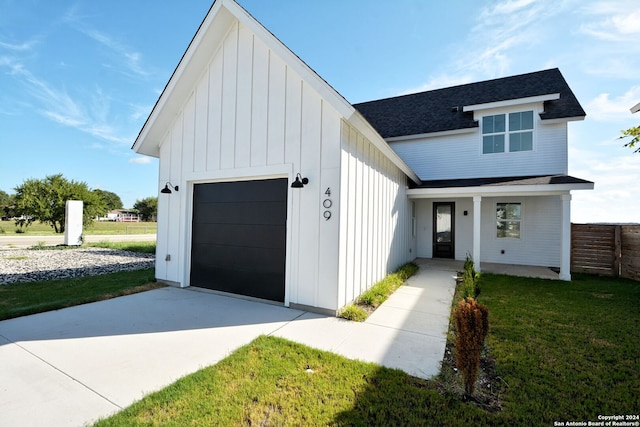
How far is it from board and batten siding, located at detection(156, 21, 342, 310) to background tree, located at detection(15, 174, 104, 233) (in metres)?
21.8

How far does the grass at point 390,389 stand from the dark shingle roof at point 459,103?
30.3 feet

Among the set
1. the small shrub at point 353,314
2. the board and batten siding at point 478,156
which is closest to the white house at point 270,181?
the small shrub at point 353,314

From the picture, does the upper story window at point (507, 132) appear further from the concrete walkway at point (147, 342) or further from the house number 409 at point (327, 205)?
the house number 409 at point (327, 205)

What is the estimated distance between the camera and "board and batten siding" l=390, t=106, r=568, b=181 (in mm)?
10078

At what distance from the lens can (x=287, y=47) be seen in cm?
507

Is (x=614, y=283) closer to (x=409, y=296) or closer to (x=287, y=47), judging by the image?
(x=409, y=296)

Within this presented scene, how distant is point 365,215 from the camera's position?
20.1ft

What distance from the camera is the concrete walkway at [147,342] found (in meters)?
2.54

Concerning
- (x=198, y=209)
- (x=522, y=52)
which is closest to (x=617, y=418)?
(x=198, y=209)

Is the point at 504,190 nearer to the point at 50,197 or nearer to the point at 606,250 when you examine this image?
the point at 606,250

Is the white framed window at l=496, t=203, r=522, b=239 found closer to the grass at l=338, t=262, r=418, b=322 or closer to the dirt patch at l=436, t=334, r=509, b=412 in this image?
the grass at l=338, t=262, r=418, b=322

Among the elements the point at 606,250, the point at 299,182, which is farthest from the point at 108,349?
the point at 606,250

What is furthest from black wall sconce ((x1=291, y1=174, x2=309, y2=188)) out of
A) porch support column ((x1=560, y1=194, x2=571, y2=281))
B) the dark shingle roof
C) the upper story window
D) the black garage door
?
the upper story window

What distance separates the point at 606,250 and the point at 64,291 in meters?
15.6
